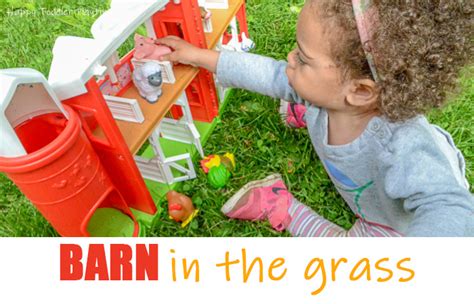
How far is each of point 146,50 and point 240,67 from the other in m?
0.29

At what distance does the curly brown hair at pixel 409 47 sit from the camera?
818 mm

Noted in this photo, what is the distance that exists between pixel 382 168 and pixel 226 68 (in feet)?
1.85

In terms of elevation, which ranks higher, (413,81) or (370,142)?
(413,81)

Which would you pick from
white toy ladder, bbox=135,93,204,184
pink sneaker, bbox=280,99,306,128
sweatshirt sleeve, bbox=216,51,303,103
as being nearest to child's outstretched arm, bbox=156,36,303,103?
sweatshirt sleeve, bbox=216,51,303,103

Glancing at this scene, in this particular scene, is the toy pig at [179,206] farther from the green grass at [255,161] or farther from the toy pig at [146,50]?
the toy pig at [146,50]

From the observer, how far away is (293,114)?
1.59 m

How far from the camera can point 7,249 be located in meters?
0.91

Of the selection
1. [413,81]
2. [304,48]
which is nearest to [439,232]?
[413,81]

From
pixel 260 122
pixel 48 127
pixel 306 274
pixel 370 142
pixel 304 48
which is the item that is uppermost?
pixel 304 48

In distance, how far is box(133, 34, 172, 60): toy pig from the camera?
1294 millimetres

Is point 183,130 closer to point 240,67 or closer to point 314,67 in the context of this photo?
point 240,67

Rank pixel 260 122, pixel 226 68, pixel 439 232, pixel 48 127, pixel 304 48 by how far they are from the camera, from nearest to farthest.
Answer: pixel 439 232, pixel 304 48, pixel 48 127, pixel 226 68, pixel 260 122

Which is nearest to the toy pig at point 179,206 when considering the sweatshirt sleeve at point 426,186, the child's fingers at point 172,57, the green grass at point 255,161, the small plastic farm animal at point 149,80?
the green grass at point 255,161

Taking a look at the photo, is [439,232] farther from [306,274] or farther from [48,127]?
[48,127]
